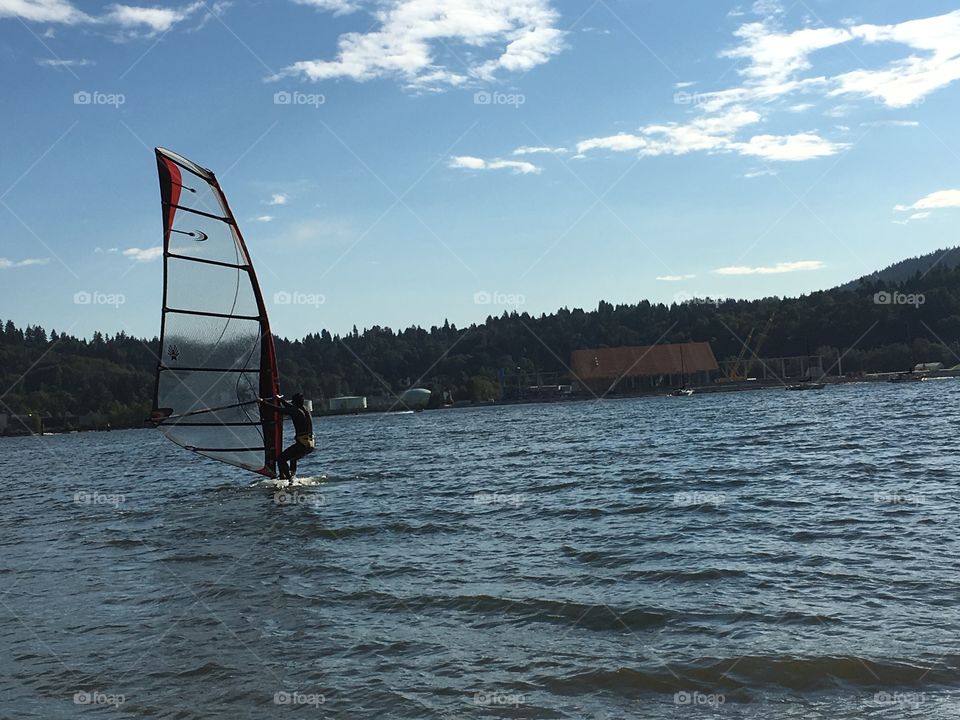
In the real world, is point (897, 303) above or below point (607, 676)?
above

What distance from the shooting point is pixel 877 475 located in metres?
17.0

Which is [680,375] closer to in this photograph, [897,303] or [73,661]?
[897,303]

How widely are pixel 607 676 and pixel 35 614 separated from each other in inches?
240

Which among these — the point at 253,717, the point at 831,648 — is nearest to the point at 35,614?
the point at 253,717
